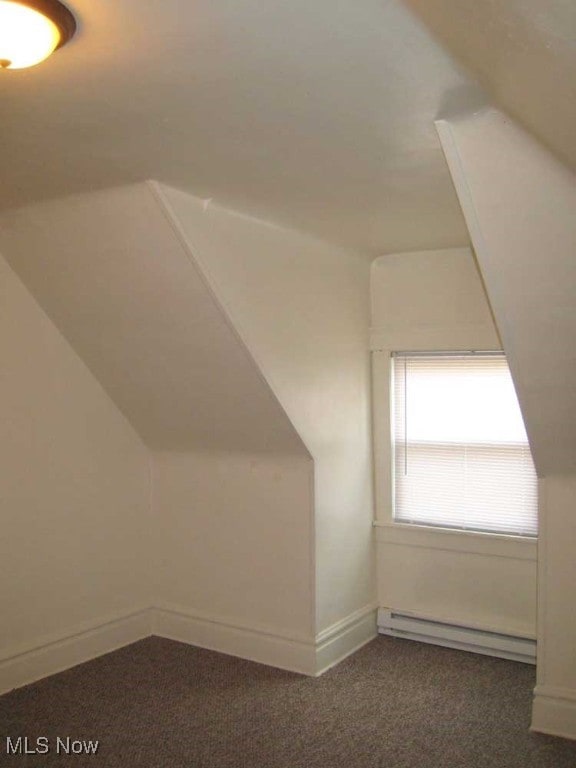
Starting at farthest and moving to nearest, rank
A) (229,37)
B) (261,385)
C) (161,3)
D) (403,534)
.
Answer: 1. (403,534)
2. (261,385)
3. (229,37)
4. (161,3)

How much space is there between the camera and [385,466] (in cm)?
449

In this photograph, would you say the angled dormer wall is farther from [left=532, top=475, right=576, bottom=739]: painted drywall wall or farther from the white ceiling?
[left=532, top=475, right=576, bottom=739]: painted drywall wall

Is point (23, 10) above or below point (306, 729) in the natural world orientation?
above

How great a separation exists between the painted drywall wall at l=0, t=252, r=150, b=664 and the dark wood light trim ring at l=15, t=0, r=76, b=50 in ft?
6.89

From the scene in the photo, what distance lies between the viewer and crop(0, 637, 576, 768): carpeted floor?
Result: 3.01 metres

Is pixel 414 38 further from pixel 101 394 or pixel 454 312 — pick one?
pixel 101 394

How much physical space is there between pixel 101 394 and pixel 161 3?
2.76 meters

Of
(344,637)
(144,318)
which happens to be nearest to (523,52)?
(144,318)

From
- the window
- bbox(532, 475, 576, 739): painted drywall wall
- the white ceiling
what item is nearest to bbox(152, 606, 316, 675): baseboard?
the window

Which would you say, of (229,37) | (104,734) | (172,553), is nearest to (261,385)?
(172,553)

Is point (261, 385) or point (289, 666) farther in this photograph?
point (289, 666)

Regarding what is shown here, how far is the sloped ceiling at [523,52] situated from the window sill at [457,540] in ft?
8.28

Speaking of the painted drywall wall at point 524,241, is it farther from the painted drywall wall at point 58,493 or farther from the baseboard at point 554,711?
the painted drywall wall at point 58,493

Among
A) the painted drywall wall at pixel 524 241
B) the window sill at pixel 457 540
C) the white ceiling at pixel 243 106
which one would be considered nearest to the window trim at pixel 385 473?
the window sill at pixel 457 540
